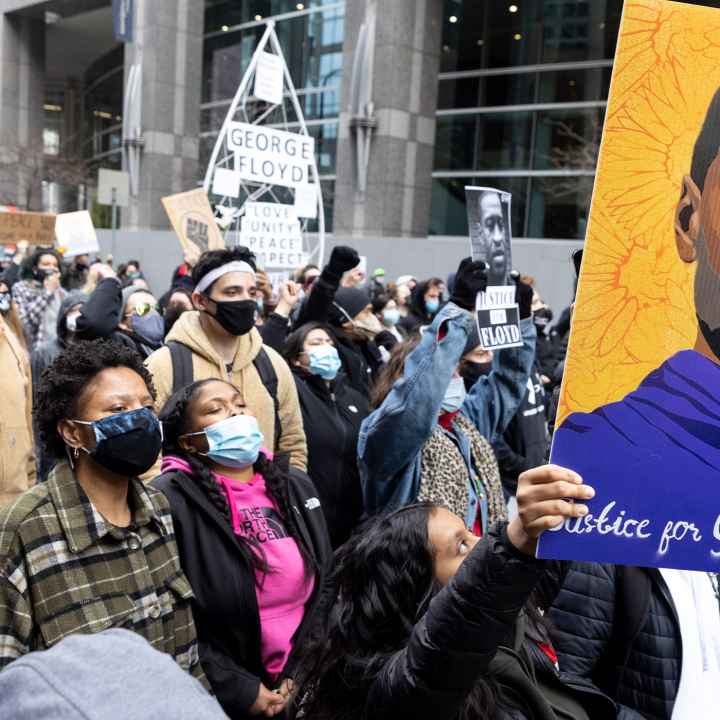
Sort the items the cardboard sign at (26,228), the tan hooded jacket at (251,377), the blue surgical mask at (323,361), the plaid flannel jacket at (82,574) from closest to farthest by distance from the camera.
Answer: the plaid flannel jacket at (82,574), the tan hooded jacket at (251,377), the blue surgical mask at (323,361), the cardboard sign at (26,228)

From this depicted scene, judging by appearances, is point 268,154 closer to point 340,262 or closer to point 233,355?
point 340,262

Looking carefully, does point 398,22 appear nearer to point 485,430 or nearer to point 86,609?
point 485,430

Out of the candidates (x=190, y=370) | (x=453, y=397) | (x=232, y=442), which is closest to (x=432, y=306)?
(x=190, y=370)

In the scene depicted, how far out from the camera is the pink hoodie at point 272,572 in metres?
3.08

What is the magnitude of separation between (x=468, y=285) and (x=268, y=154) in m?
5.16

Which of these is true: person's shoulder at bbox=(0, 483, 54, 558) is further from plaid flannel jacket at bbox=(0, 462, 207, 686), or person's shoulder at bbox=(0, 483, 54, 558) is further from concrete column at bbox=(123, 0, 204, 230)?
concrete column at bbox=(123, 0, 204, 230)

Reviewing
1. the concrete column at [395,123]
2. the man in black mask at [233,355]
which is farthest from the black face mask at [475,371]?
the concrete column at [395,123]

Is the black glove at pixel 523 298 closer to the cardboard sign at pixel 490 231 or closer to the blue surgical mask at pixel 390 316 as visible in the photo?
the cardboard sign at pixel 490 231

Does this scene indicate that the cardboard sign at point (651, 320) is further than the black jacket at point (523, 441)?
No

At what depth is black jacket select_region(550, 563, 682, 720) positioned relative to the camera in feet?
7.86

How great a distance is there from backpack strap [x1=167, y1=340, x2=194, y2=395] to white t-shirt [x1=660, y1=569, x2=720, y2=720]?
248 cm

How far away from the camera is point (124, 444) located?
267 centimetres

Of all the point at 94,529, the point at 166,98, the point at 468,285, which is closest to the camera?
the point at 94,529

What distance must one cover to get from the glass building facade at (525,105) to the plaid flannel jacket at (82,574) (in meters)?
20.8
